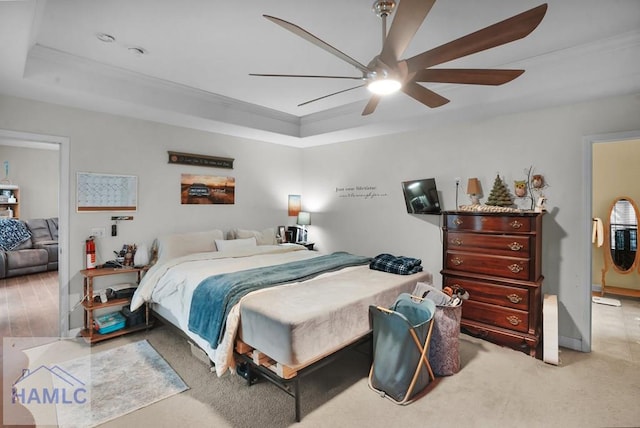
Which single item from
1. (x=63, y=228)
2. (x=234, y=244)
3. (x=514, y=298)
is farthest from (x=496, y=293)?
(x=63, y=228)

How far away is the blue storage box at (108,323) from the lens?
3.41 m

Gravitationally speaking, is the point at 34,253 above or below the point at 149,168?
below

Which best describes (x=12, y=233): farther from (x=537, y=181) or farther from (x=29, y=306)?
(x=537, y=181)

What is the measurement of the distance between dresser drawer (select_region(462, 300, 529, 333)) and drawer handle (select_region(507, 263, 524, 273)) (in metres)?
0.38

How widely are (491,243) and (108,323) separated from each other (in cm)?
412

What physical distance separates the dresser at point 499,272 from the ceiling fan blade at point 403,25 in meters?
2.10

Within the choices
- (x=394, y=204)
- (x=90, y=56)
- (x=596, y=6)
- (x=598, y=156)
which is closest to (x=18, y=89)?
(x=90, y=56)

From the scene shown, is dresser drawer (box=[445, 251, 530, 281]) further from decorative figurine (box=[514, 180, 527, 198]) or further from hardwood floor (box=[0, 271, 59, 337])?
hardwood floor (box=[0, 271, 59, 337])

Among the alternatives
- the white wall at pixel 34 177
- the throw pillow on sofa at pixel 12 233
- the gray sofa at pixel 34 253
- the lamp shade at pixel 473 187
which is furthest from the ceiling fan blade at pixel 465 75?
the white wall at pixel 34 177

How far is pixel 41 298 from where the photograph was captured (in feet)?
15.7

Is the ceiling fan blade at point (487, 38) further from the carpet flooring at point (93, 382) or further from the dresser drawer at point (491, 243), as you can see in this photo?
the carpet flooring at point (93, 382)

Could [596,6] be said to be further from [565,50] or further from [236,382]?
[236,382]

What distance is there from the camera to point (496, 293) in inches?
127

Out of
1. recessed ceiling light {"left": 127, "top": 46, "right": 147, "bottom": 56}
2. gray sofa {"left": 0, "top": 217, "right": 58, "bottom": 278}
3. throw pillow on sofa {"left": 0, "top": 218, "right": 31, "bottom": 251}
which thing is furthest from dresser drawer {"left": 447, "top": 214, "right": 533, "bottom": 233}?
throw pillow on sofa {"left": 0, "top": 218, "right": 31, "bottom": 251}
